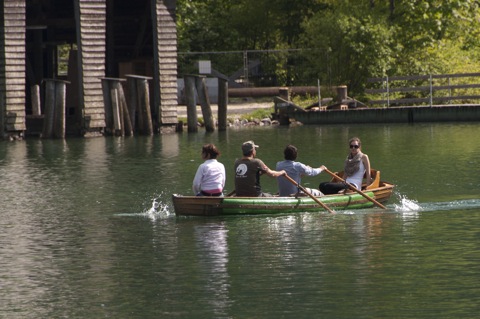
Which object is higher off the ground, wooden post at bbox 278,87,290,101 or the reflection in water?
wooden post at bbox 278,87,290,101

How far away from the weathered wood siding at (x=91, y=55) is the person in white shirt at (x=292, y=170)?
2324 centimetres

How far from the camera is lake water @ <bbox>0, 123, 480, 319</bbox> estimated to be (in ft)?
54.3

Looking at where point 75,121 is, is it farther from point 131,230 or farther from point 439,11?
point 131,230

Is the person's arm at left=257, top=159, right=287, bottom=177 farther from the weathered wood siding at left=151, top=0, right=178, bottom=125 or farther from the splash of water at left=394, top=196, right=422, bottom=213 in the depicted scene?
the weathered wood siding at left=151, top=0, right=178, bottom=125

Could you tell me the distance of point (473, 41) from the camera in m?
61.1

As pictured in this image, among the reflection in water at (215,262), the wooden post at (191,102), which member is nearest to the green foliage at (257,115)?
the wooden post at (191,102)

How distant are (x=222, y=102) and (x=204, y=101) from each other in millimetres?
902

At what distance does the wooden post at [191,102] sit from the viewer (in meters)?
48.6

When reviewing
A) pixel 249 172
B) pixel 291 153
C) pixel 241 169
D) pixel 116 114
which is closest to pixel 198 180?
pixel 241 169

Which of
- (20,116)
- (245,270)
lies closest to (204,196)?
(245,270)

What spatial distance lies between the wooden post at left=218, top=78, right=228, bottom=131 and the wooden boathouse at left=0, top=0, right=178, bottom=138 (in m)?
1.75

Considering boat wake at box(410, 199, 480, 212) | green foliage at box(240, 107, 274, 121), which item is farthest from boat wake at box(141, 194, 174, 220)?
green foliage at box(240, 107, 274, 121)

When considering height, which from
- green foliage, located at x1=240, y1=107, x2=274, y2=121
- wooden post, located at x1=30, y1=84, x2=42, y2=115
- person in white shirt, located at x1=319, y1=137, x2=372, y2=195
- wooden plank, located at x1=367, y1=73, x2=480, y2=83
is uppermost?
wooden plank, located at x1=367, y1=73, x2=480, y2=83

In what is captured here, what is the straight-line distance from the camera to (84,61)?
154ft
